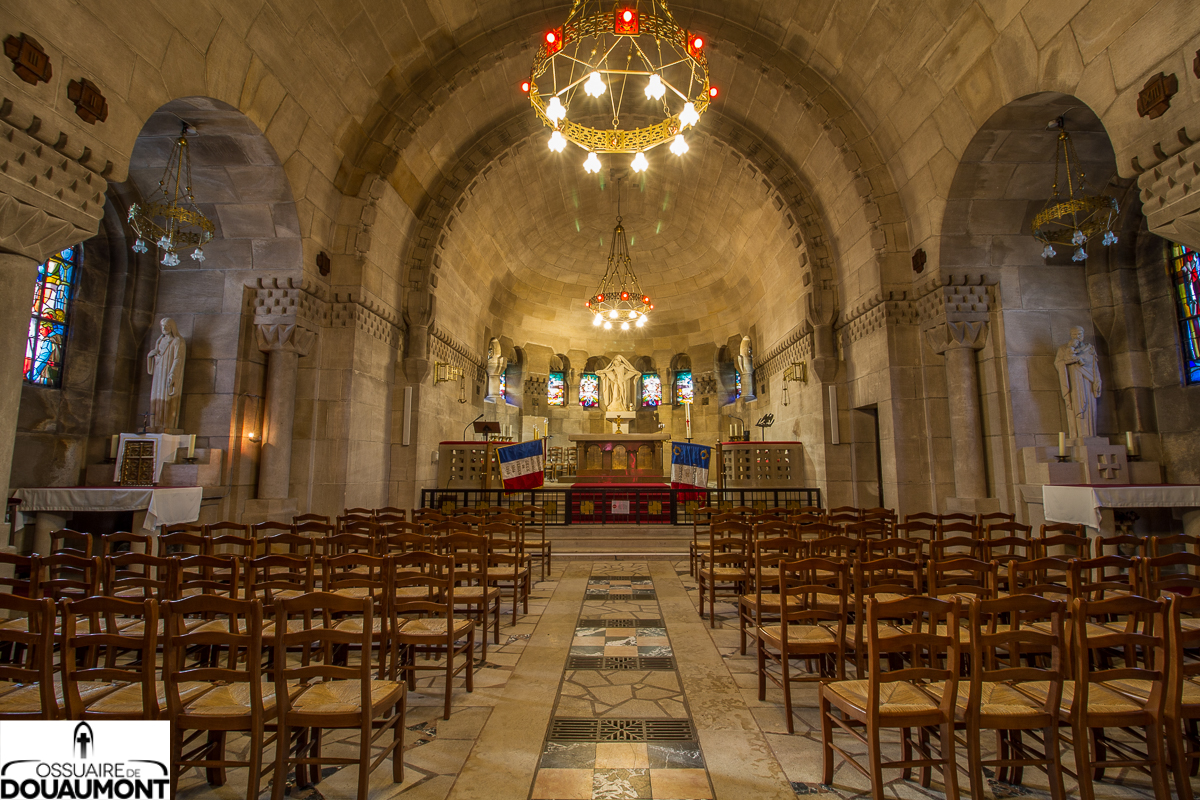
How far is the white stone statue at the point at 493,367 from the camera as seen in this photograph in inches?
764

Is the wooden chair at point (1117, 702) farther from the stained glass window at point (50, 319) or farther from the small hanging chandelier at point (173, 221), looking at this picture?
the stained glass window at point (50, 319)

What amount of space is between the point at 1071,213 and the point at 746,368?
1103 centimetres

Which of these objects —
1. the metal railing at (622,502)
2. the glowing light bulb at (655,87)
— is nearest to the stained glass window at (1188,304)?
the metal railing at (622,502)

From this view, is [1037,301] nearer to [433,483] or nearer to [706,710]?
[706,710]

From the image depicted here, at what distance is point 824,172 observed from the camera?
12.7 metres

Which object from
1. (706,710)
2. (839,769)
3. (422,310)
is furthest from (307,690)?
(422,310)

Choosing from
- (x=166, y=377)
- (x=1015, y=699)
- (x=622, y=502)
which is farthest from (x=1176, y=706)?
(x=166, y=377)

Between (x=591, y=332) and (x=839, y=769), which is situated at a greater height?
(x=591, y=332)

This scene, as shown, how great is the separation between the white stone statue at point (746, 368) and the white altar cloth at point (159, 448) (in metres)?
15.7

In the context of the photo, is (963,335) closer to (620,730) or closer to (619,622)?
(619,622)

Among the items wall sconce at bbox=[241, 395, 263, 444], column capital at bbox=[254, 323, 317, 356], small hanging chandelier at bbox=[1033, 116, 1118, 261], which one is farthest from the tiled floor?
small hanging chandelier at bbox=[1033, 116, 1118, 261]

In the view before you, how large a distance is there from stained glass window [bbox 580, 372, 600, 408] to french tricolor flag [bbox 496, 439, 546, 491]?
28.7 ft

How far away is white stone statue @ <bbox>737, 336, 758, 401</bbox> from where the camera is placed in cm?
1942

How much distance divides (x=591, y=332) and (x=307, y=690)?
803 inches
